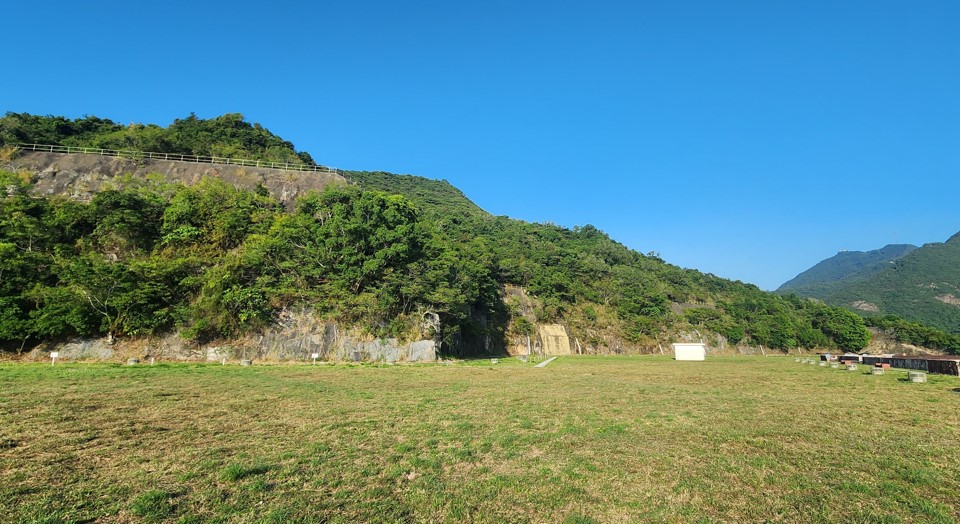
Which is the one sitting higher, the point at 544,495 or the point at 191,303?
the point at 191,303

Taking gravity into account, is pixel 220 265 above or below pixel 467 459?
above

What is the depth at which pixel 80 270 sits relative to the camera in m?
27.6

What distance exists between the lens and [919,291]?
131125 mm

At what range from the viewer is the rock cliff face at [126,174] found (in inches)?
1708

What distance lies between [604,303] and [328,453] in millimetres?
64478

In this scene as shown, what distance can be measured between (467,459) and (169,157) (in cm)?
5867

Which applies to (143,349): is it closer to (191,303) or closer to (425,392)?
(191,303)

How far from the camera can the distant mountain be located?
382 ft

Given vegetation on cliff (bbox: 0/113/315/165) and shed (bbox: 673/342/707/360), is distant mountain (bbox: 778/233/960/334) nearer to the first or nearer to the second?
shed (bbox: 673/342/707/360)

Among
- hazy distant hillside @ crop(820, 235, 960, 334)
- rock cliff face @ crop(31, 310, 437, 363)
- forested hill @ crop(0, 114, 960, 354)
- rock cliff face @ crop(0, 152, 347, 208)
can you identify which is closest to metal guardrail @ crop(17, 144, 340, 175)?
rock cliff face @ crop(0, 152, 347, 208)

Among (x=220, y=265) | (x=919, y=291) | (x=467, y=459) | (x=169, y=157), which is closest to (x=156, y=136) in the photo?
(x=169, y=157)

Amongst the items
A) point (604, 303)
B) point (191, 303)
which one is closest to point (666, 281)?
point (604, 303)

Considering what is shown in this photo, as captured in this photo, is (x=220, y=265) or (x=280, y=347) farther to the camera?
(x=220, y=265)

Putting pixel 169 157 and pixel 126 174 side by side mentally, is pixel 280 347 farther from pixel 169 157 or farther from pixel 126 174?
pixel 169 157
